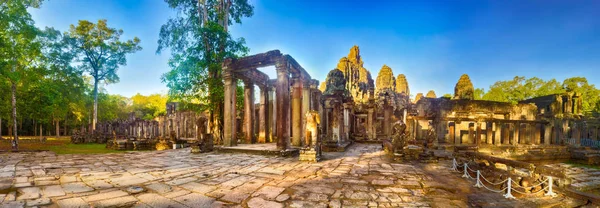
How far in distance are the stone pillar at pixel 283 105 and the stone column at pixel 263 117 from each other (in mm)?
4255

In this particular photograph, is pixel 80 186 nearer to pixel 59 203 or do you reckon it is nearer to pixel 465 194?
pixel 59 203

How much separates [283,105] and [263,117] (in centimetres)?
466

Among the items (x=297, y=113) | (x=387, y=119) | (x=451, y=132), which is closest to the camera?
(x=297, y=113)

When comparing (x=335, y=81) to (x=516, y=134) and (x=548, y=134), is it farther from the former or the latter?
(x=548, y=134)

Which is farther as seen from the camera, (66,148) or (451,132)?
(451,132)

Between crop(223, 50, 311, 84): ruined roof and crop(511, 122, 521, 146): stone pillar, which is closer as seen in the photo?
crop(223, 50, 311, 84): ruined roof

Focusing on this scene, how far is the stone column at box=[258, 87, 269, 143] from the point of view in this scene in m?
13.9

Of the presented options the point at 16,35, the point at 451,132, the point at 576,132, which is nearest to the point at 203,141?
the point at 16,35

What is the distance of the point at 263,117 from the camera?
47.0 feet

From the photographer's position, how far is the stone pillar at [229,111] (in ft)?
36.7

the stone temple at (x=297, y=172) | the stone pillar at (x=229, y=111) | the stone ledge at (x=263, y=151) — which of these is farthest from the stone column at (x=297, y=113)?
the stone pillar at (x=229, y=111)

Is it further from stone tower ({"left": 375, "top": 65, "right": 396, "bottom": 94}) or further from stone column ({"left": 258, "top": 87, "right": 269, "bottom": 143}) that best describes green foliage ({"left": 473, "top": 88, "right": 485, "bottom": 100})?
stone column ({"left": 258, "top": 87, "right": 269, "bottom": 143})

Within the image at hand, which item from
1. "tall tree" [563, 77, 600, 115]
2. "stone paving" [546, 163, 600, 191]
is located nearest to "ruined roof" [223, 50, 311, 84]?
"stone paving" [546, 163, 600, 191]

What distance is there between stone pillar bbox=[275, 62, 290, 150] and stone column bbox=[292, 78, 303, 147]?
624mm
